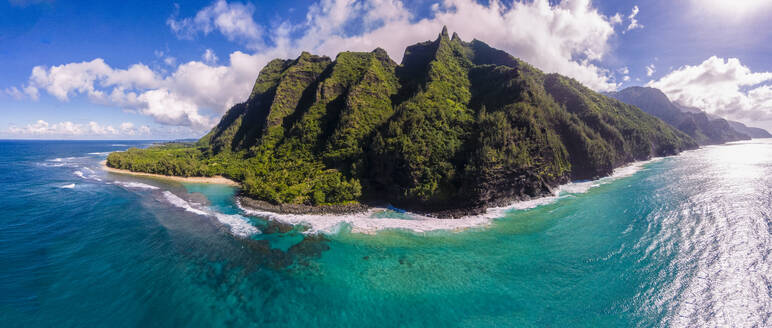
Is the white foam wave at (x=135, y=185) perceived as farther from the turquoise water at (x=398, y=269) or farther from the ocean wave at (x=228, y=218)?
the turquoise water at (x=398, y=269)

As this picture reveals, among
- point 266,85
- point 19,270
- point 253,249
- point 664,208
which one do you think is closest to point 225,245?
point 253,249

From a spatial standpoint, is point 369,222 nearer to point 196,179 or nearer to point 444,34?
point 196,179

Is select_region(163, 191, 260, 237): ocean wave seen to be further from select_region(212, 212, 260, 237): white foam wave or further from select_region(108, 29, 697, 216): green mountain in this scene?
select_region(108, 29, 697, 216): green mountain

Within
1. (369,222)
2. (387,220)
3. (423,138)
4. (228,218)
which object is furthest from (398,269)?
(228,218)

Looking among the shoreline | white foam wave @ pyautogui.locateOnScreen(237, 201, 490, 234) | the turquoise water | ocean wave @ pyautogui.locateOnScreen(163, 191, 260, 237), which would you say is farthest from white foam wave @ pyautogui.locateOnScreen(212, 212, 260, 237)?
the shoreline

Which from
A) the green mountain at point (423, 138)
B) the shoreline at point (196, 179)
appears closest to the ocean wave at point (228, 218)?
the green mountain at point (423, 138)

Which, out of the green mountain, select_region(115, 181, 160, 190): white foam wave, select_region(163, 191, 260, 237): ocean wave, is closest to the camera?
select_region(163, 191, 260, 237): ocean wave
